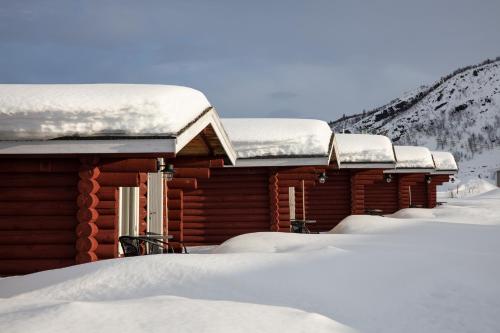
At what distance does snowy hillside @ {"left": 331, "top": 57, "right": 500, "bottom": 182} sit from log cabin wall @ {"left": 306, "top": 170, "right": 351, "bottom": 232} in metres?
73.3

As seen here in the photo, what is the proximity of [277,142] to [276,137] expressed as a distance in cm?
18

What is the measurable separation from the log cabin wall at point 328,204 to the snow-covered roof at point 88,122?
460 inches

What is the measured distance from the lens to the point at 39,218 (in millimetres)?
7867

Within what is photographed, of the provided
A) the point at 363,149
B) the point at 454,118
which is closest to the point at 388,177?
the point at 363,149

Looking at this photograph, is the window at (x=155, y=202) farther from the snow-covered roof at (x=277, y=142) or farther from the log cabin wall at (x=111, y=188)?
the log cabin wall at (x=111, y=188)

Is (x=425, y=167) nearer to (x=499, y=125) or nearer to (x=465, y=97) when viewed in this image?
(x=499, y=125)

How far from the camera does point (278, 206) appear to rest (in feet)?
45.4

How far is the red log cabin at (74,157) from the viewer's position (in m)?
7.30

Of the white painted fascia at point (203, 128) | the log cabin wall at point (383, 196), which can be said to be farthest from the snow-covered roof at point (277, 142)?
the log cabin wall at point (383, 196)

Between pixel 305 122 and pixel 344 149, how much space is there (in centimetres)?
475

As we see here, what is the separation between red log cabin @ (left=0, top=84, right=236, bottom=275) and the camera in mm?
7301

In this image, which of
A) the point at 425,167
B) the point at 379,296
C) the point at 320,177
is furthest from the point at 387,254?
the point at 425,167

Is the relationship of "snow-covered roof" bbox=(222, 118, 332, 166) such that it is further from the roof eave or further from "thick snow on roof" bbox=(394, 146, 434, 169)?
"thick snow on roof" bbox=(394, 146, 434, 169)

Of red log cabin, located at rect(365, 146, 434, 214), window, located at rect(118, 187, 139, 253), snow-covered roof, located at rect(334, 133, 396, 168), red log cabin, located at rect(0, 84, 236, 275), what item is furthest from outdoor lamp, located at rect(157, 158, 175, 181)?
red log cabin, located at rect(365, 146, 434, 214)
